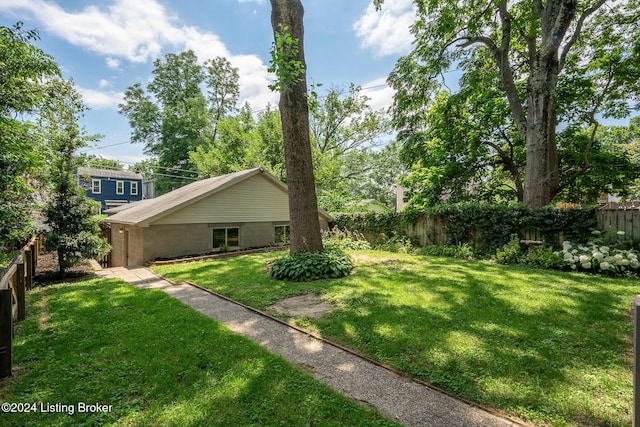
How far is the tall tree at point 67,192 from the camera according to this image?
27.8 ft

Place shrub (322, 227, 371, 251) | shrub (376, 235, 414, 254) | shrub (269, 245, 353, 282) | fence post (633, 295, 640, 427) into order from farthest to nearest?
shrub (322, 227, 371, 251) → shrub (376, 235, 414, 254) → shrub (269, 245, 353, 282) → fence post (633, 295, 640, 427)

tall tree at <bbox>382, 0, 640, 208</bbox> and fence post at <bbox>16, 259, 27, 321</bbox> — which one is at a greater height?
tall tree at <bbox>382, 0, 640, 208</bbox>

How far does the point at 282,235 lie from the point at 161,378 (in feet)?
42.2

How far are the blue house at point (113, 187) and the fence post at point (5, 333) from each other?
3352 cm

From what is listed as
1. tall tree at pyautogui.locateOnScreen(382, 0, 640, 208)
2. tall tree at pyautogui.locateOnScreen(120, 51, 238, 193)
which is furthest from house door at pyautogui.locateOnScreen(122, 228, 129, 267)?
tall tree at pyautogui.locateOnScreen(120, 51, 238, 193)

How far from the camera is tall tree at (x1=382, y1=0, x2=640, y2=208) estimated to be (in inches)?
371

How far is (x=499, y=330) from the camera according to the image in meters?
3.85

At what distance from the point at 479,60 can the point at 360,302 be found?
13.1 m

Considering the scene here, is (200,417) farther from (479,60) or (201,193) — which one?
(479,60)

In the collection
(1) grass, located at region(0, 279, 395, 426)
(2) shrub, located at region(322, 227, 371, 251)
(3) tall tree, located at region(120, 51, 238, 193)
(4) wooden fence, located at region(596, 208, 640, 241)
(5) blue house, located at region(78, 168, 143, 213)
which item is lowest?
(1) grass, located at region(0, 279, 395, 426)

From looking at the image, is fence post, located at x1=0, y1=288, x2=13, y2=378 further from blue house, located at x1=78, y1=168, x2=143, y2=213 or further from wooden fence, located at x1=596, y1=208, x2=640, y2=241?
blue house, located at x1=78, y1=168, x2=143, y2=213

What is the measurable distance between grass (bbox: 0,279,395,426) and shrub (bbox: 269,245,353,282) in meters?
2.74

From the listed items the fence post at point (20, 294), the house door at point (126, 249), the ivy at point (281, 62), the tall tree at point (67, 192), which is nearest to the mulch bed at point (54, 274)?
the tall tree at point (67, 192)

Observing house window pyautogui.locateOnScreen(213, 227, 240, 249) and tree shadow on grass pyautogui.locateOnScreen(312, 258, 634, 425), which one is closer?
tree shadow on grass pyautogui.locateOnScreen(312, 258, 634, 425)
